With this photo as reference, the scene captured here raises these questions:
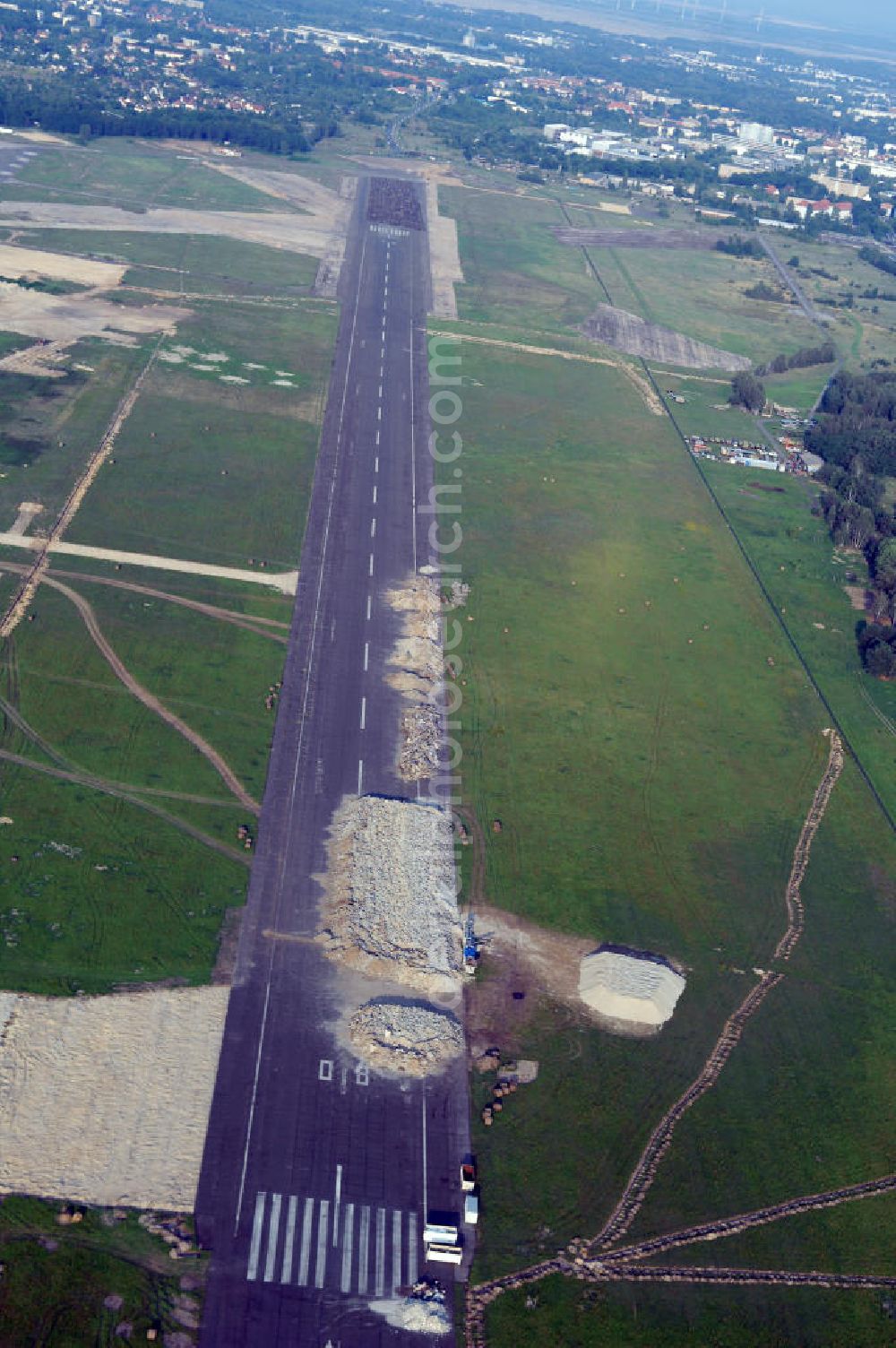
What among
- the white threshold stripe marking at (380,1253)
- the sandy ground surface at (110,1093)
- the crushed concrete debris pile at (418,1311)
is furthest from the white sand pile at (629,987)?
the sandy ground surface at (110,1093)

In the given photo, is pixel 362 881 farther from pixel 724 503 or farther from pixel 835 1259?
pixel 724 503

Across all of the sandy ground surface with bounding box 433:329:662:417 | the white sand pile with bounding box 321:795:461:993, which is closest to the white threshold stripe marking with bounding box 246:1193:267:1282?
the white sand pile with bounding box 321:795:461:993

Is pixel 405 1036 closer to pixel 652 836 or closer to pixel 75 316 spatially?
pixel 652 836

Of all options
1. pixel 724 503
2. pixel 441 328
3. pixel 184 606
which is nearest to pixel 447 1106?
pixel 184 606

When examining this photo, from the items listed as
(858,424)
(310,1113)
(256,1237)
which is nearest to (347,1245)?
(256,1237)

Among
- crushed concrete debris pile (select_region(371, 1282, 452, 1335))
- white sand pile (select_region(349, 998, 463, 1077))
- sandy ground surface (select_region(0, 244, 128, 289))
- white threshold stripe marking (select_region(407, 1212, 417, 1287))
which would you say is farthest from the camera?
sandy ground surface (select_region(0, 244, 128, 289))

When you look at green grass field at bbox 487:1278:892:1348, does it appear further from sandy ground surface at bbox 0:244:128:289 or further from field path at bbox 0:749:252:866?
sandy ground surface at bbox 0:244:128:289
